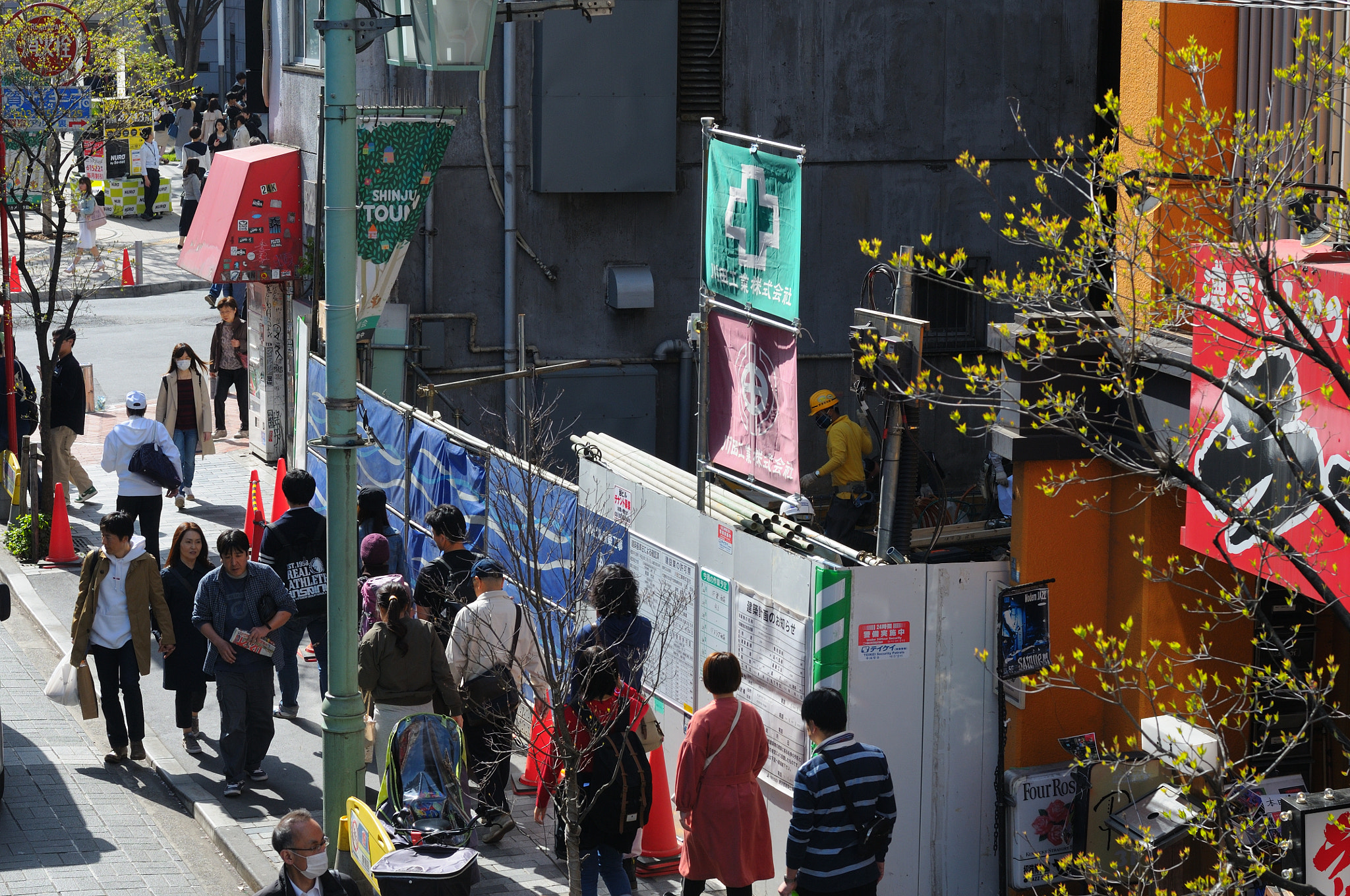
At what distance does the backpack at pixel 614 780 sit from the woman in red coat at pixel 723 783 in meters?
0.30

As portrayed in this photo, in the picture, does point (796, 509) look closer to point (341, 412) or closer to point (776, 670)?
point (776, 670)

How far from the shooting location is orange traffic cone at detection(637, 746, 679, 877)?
942 cm

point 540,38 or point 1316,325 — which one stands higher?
point 540,38

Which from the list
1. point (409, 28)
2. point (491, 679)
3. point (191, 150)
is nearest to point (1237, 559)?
point (491, 679)

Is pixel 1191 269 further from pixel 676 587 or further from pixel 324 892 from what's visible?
pixel 324 892

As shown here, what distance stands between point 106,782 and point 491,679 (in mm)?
3153

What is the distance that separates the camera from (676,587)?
32.5ft

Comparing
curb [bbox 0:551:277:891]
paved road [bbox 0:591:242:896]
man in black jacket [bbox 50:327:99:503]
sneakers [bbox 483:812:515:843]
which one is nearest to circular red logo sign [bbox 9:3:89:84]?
man in black jacket [bbox 50:327:99:503]

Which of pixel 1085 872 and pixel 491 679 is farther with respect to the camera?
pixel 491 679

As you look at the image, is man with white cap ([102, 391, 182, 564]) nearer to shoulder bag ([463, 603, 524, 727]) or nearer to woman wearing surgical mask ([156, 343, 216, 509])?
woman wearing surgical mask ([156, 343, 216, 509])

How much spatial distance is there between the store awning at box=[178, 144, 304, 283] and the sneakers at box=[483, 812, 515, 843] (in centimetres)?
996

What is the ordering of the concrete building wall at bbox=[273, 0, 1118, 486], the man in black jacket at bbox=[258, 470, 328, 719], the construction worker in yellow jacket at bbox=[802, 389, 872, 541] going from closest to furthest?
the man in black jacket at bbox=[258, 470, 328, 719] < the construction worker in yellow jacket at bbox=[802, 389, 872, 541] < the concrete building wall at bbox=[273, 0, 1118, 486]

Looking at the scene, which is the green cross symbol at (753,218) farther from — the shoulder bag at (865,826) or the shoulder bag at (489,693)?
the shoulder bag at (865,826)

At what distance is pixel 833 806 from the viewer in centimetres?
734
